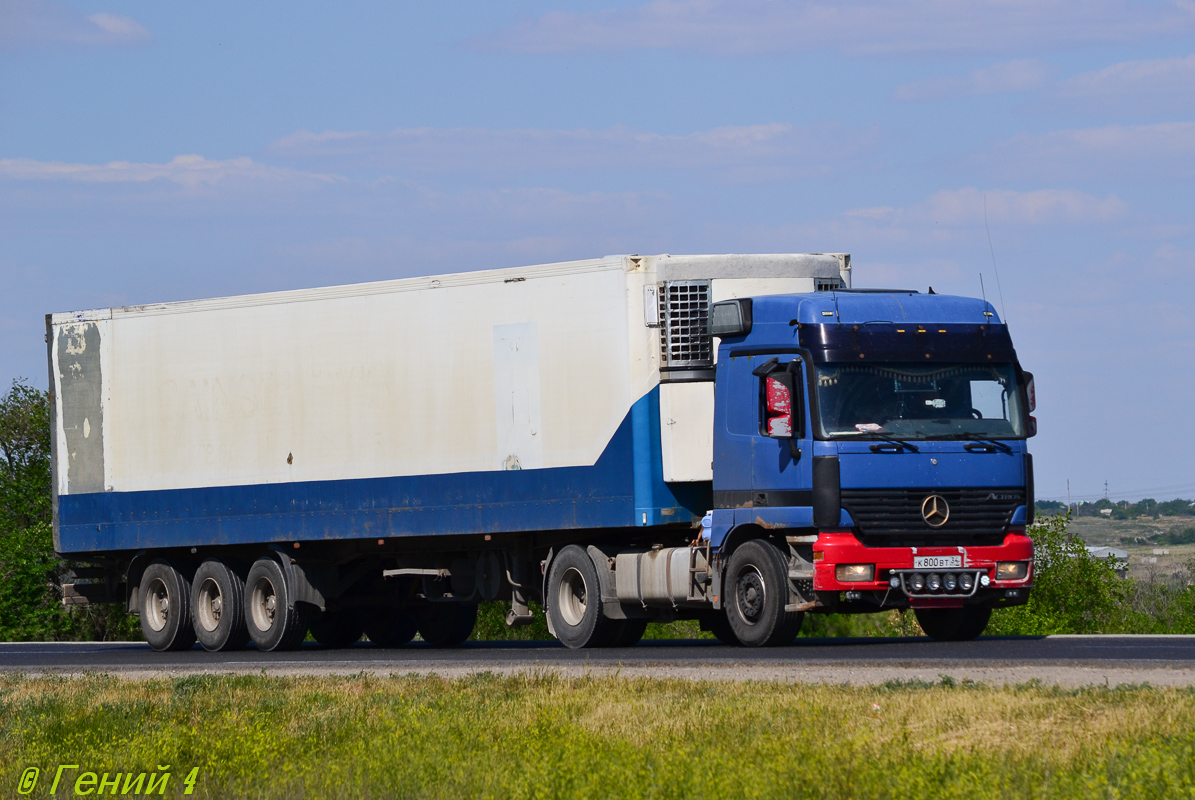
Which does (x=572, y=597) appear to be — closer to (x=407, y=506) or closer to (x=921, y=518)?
(x=407, y=506)

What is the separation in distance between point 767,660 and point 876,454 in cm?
251

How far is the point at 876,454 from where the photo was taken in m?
18.0

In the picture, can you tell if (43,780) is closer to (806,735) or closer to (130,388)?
(806,735)

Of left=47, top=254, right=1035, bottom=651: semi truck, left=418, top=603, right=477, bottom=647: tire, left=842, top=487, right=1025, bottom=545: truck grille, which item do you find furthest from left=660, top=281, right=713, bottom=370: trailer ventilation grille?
left=418, top=603, right=477, bottom=647: tire

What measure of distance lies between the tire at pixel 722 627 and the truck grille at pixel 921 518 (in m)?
2.65

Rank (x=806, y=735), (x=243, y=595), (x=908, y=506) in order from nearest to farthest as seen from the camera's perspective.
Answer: (x=806, y=735), (x=908, y=506), (x=243, y=595)

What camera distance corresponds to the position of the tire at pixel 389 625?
2600 centimetres

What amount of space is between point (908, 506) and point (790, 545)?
125 cm

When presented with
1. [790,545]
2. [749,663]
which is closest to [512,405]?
[790,545]

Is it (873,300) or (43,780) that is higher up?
(873,300)

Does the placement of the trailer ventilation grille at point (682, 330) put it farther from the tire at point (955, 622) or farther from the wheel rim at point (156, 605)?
the wheel rim at point (156, 605)

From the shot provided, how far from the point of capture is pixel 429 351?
21797mm

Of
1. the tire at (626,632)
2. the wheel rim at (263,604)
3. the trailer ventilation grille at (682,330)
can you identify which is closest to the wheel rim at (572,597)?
the tire at (626,632)

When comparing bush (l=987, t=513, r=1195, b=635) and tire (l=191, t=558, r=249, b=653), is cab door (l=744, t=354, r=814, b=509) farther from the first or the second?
Answer: bush (l=987, t=513, r=1195, b=635)
